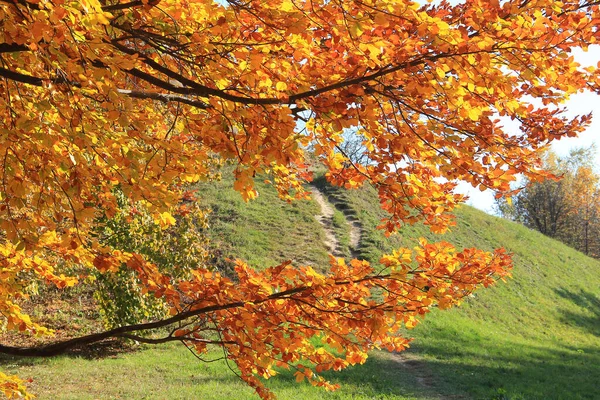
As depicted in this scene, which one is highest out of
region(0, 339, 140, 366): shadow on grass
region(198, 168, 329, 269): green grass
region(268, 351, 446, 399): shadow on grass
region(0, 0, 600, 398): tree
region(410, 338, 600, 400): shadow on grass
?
region(198, 168, 329, 269): green grass

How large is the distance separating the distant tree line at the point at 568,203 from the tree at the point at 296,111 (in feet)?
142

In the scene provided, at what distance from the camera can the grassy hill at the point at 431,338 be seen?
9359 millimetres

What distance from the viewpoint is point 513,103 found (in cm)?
257

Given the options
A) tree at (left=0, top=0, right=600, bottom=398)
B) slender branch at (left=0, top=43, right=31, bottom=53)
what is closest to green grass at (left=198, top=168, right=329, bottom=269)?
tree at (left=0, top=0, right=600, bottom=398)

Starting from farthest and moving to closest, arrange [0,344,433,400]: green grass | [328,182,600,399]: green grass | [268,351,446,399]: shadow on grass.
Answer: [328,182,600,399]: green grass < [268,351,446,399]: shadow on grass < [0,344,433,400]: green grass

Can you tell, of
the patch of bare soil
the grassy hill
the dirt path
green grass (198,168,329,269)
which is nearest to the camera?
the grassy hill

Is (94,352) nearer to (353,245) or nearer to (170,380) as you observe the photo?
(170,380)

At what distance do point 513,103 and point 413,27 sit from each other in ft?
2.13

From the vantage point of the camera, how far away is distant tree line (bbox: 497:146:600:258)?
44.0 metres

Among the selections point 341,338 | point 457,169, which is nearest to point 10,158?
point 341,338

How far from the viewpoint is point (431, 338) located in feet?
→ 45.6

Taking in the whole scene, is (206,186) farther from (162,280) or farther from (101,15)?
(101,15)

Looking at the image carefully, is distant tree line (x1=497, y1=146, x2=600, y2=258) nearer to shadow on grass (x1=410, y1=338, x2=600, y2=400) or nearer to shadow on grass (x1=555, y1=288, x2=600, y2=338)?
shadow on grass (x1=555, y1=288, x2=600, y2=338)

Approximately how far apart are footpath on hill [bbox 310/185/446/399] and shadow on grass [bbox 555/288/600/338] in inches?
323
